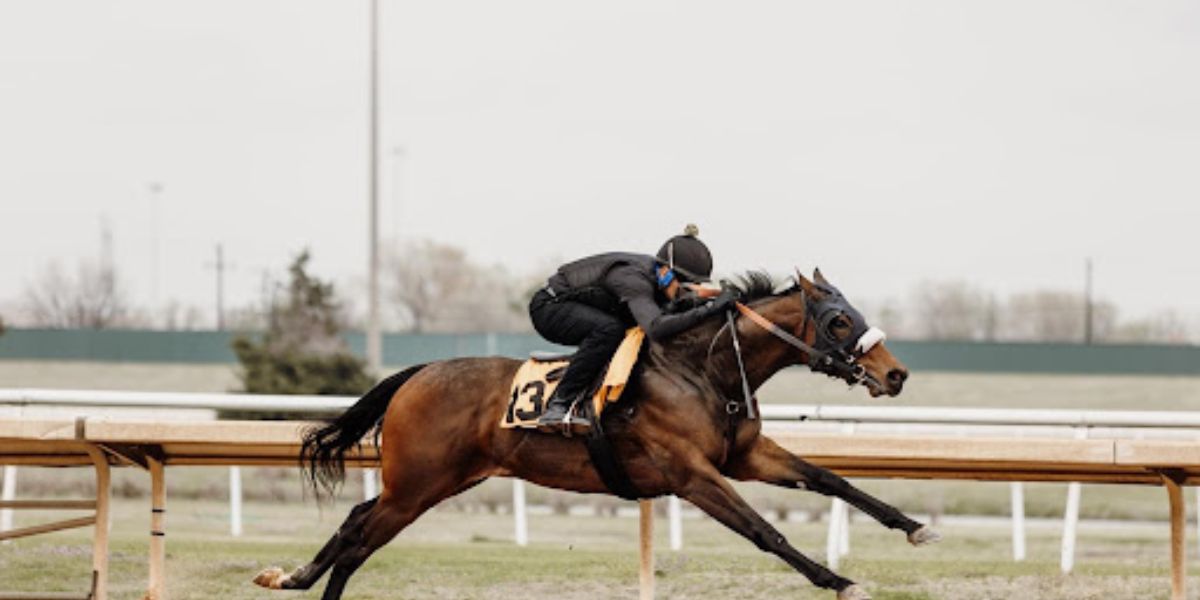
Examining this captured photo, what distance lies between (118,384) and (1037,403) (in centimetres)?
1698

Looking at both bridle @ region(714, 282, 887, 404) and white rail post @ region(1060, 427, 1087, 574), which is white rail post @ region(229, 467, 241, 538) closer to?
white rail post @ region(1060, 427, 1087, 574)

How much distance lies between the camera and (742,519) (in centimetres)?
729

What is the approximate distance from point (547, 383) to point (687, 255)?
77 cm

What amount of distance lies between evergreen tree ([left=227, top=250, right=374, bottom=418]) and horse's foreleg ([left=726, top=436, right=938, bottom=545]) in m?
14.7

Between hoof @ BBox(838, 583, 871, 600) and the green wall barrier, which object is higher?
the green wall barrier

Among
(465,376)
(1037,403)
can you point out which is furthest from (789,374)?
(465,376)

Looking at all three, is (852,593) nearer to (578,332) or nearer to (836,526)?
(578,332)

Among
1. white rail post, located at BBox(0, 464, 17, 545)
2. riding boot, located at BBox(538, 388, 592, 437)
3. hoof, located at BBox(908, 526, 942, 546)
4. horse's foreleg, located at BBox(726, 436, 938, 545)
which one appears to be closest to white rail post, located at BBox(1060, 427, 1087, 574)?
horse's foreleg, located at BBox(726, 436, 938, 545)

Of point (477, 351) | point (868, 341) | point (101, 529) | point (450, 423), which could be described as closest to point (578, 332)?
point (450, 423)

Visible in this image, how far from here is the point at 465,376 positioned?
313 inches

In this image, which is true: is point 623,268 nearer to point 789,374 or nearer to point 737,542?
point 737,542

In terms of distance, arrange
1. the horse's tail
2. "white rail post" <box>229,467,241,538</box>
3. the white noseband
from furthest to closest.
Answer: "white rail post" <box>229,467,241,538</box>
the horse's tail
the white noseband

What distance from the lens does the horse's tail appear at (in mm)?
8117

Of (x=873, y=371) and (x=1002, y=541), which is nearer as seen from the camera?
(x=873, y=371)
